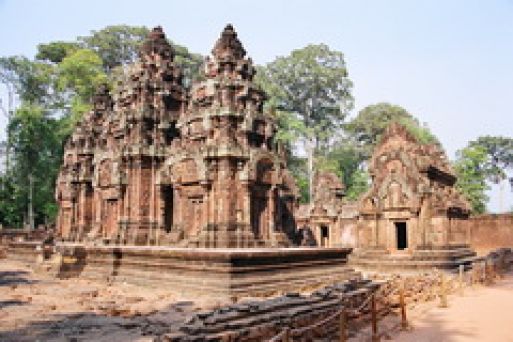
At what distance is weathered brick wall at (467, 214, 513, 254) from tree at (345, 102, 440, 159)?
60.7 feet

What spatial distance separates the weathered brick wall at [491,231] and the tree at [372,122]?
60.7 feet

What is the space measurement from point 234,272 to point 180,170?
691 cm

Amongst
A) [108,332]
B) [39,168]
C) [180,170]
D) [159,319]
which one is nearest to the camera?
[108,332]

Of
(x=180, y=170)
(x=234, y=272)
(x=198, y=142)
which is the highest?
(x=198, y=142)

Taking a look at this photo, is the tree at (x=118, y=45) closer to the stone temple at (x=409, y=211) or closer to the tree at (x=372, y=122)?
the tree at (x=372, y=122)

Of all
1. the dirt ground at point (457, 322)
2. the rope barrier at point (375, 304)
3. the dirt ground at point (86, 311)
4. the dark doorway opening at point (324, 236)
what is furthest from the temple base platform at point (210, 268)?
the dark doorway opening at point (324, 236)

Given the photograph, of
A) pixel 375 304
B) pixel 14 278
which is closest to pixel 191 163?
pixel 14 278

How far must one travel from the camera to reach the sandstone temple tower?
14.2 meters

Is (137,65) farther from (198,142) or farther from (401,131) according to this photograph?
(401,131)

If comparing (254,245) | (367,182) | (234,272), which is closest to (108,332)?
(234,272)

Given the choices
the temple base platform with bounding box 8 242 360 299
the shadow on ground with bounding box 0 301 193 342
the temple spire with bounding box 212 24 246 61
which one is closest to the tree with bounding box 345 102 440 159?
the temple spire with bounding box 212 24 246 61

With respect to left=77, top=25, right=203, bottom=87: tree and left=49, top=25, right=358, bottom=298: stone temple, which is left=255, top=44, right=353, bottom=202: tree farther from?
left=49, top=25, right=358, bottom=298: stone temple

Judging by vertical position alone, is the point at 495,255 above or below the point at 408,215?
below

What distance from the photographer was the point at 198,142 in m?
16.3
